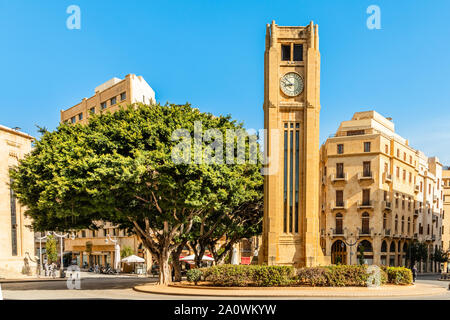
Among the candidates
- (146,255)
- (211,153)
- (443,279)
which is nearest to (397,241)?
(443,279)

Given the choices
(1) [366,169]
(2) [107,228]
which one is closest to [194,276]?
(1) [366,169]

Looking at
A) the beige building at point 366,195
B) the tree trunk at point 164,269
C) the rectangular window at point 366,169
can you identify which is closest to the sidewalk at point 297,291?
the tree trunk at point 164,269

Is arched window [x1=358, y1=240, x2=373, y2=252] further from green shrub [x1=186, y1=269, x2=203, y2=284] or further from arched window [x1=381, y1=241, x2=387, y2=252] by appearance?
green shrub [x1=186, y1=269, x2=203, y2=284]

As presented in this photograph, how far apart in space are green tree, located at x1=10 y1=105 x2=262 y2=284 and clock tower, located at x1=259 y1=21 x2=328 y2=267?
3225 mm

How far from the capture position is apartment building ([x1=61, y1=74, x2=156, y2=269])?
206ft

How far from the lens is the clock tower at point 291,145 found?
29.4m

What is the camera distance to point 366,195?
197ft

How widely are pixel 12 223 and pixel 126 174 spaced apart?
99.5 ft

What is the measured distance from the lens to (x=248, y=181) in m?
29.6

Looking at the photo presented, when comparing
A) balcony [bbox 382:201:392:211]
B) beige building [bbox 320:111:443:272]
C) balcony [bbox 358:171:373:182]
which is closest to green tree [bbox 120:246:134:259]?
beige building [bbox 320:111:443:272]

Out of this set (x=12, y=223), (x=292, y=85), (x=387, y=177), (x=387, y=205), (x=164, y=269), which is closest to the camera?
(x=164, y=269)

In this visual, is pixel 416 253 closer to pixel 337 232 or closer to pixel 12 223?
pixel 337 232

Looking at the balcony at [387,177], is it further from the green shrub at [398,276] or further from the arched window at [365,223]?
the green shrub at [398,276]

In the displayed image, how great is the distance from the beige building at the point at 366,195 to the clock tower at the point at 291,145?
32297 mm
